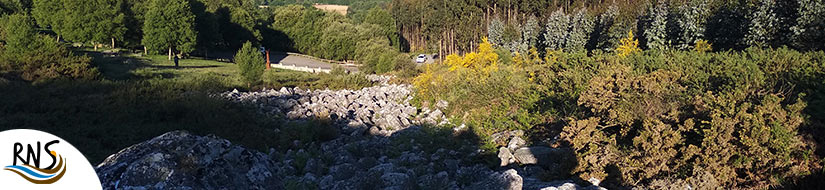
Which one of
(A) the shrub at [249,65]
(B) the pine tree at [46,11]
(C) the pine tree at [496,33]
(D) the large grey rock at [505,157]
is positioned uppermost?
(B) the pine tree at [46,11]

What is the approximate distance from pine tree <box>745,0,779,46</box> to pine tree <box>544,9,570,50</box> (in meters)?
16.1

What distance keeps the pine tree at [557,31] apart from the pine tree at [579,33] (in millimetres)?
469

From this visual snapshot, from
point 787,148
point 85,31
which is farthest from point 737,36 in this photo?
point 85,31

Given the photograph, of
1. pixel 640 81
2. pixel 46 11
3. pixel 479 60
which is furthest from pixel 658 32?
pixel 46 11

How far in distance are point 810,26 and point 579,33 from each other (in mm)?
16174

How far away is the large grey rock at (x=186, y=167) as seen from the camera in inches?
186

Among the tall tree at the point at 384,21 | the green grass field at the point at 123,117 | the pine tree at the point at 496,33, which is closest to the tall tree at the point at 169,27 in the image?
the pine tree at the point at 496,33

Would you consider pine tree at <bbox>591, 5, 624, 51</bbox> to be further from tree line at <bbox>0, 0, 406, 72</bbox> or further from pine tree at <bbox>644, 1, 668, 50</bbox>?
tree line at <bbox>0, 0, 406, 72</bbox>

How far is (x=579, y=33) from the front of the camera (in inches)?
1211

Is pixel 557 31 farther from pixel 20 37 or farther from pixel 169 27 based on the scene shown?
pixel 169 27

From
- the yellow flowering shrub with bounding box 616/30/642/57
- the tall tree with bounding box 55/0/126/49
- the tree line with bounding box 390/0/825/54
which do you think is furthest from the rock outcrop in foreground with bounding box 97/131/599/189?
the tall tree with bounding box 55/0/126/49

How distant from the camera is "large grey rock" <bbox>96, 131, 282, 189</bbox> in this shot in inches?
186

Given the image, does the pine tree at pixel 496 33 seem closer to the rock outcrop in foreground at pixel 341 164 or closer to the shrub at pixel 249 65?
the shrub at pixel 249 65

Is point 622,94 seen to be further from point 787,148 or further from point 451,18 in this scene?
point 451,18
